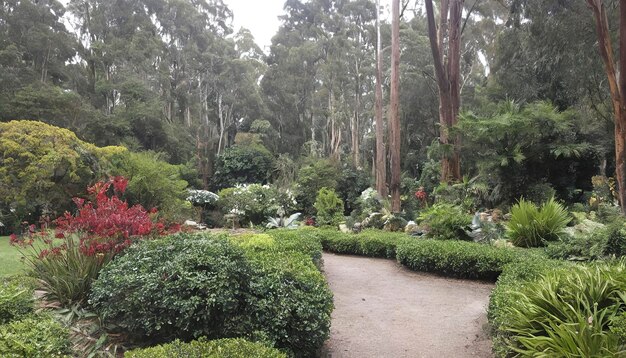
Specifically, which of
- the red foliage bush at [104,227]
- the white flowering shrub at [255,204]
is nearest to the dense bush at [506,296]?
the red foliage bush at [104,227]

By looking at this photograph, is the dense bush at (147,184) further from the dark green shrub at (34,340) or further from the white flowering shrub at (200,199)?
the dark green shrub at (34,340)

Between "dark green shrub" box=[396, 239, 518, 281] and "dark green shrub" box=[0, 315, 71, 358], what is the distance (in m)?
5.81

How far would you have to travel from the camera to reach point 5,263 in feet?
22.0

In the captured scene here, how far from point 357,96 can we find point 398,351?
90.3ft

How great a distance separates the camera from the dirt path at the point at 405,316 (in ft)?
13.4

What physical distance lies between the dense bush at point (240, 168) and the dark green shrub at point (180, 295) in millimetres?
22286

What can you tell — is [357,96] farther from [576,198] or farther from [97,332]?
[97,332]

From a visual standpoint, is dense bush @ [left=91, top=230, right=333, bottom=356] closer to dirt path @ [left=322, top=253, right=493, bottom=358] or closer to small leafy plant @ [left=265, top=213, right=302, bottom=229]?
dirt path @ [left=322, top=253, right=493, bottom=358]

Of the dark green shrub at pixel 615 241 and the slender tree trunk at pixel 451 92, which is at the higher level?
the slender tree trunk at pixel 451 92

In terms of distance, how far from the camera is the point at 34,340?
263 cm

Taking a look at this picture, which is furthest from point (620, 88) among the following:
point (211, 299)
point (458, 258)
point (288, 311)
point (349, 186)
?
point (349, 186)

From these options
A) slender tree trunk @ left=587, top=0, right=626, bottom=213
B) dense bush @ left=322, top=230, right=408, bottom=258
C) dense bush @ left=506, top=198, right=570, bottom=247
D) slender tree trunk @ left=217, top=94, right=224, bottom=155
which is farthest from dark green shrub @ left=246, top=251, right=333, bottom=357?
slender tree trunk @ left=217, top=94, right=224, bottom=155

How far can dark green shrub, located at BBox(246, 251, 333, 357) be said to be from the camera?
10.9 ft

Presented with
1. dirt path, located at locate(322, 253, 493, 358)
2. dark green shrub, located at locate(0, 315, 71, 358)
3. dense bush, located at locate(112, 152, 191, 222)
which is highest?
dense bush, located at locate(112, 152, 191, 222)
